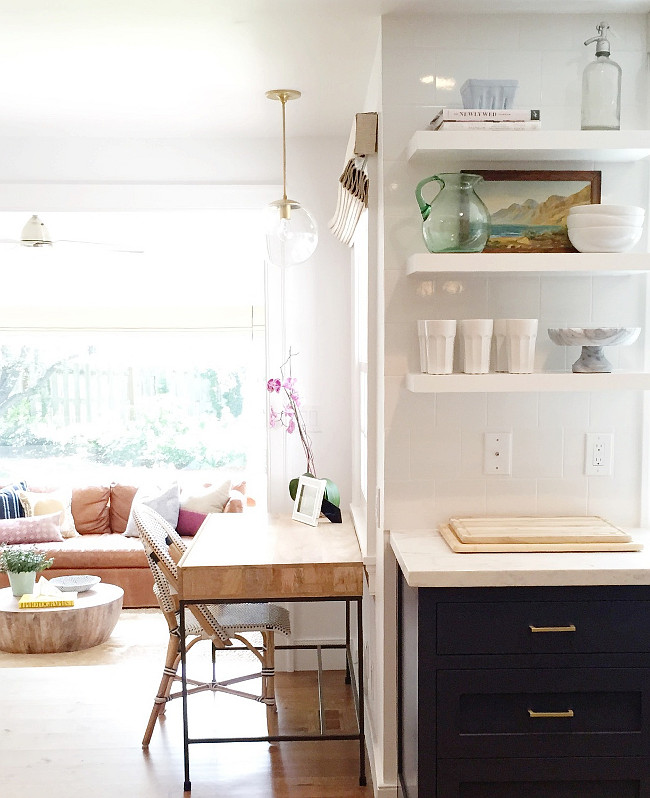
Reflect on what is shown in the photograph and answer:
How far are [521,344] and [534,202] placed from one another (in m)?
0.44

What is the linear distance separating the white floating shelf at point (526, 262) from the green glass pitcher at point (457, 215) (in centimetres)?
5

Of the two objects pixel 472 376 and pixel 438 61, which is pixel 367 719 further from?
pixel 438 61

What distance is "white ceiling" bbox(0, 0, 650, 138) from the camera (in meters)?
2.34

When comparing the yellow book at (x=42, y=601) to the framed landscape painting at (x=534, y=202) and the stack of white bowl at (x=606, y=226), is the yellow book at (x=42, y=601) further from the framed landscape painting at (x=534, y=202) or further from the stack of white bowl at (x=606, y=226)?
the stack of white bowl at (x=606, y=226)

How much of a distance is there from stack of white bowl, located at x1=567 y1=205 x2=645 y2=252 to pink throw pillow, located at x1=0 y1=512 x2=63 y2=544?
4.63 metres

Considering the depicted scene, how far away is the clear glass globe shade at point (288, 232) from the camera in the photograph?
2.99 m

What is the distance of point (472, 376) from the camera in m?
2.27

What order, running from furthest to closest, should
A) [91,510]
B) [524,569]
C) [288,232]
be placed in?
[91,510], [288,232], [524,569]

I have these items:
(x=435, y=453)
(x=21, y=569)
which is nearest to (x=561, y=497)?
(x=435, y=453)

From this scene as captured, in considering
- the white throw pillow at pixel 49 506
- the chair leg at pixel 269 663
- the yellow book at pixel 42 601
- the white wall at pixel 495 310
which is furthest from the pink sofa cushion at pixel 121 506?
the white wall at pixel 495 310

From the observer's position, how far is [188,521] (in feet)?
19.6

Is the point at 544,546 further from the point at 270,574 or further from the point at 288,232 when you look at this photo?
Result: the point at 288,232

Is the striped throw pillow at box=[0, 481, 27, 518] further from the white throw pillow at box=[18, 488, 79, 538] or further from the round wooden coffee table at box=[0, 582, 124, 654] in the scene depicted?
the round wooden coffee table at box=[0, 582, 124, 654]

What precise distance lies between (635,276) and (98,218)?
4169 mm
